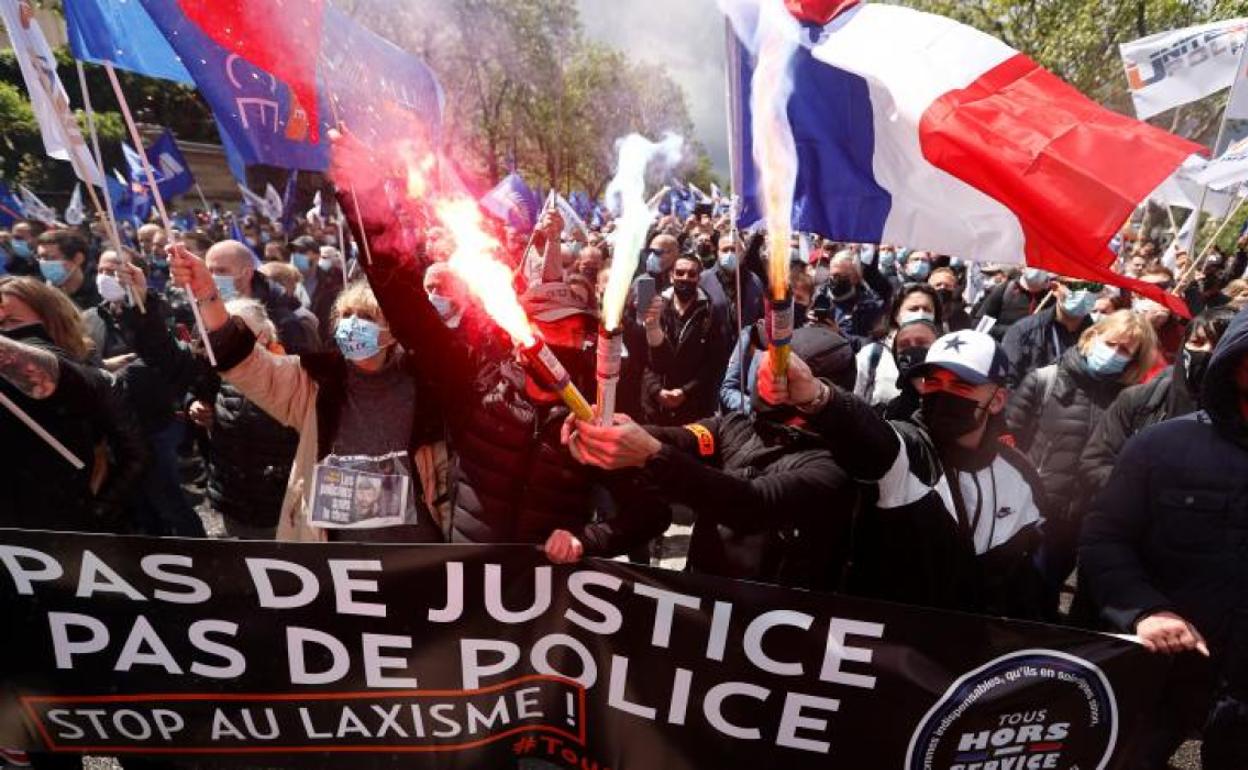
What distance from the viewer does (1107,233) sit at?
7.27ft

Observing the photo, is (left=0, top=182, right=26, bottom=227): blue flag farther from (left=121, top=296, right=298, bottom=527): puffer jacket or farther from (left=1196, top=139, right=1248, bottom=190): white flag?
(left=1196, top=139, right=1248, bottom=190): white flag

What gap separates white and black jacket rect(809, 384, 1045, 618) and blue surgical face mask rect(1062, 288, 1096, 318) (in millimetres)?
3175

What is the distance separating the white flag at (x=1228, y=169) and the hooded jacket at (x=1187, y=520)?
421cm

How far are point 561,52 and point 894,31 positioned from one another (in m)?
12.0

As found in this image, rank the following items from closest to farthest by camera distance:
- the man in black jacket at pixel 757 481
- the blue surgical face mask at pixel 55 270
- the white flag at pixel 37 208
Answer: the man in black jacket at pixel 757 481
the blue surgical face mask at pixel 55 270
the white flag at pixel 37 208

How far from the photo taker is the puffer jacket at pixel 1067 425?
13.2ft

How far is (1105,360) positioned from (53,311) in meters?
4.77

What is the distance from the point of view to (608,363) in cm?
164

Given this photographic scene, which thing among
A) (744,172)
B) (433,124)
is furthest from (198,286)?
(744,172)

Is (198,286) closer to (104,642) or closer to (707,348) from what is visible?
(104,642)

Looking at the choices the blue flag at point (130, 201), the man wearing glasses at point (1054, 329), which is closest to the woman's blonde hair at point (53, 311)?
the man wearing glasses at point (1054, 329)

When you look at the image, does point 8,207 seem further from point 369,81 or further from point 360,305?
point 360,305

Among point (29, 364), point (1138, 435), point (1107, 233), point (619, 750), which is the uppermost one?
point (1107, 233)

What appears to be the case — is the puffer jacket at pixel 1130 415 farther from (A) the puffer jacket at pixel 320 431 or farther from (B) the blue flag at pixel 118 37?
(B) the blue flag at pixel 118 37
